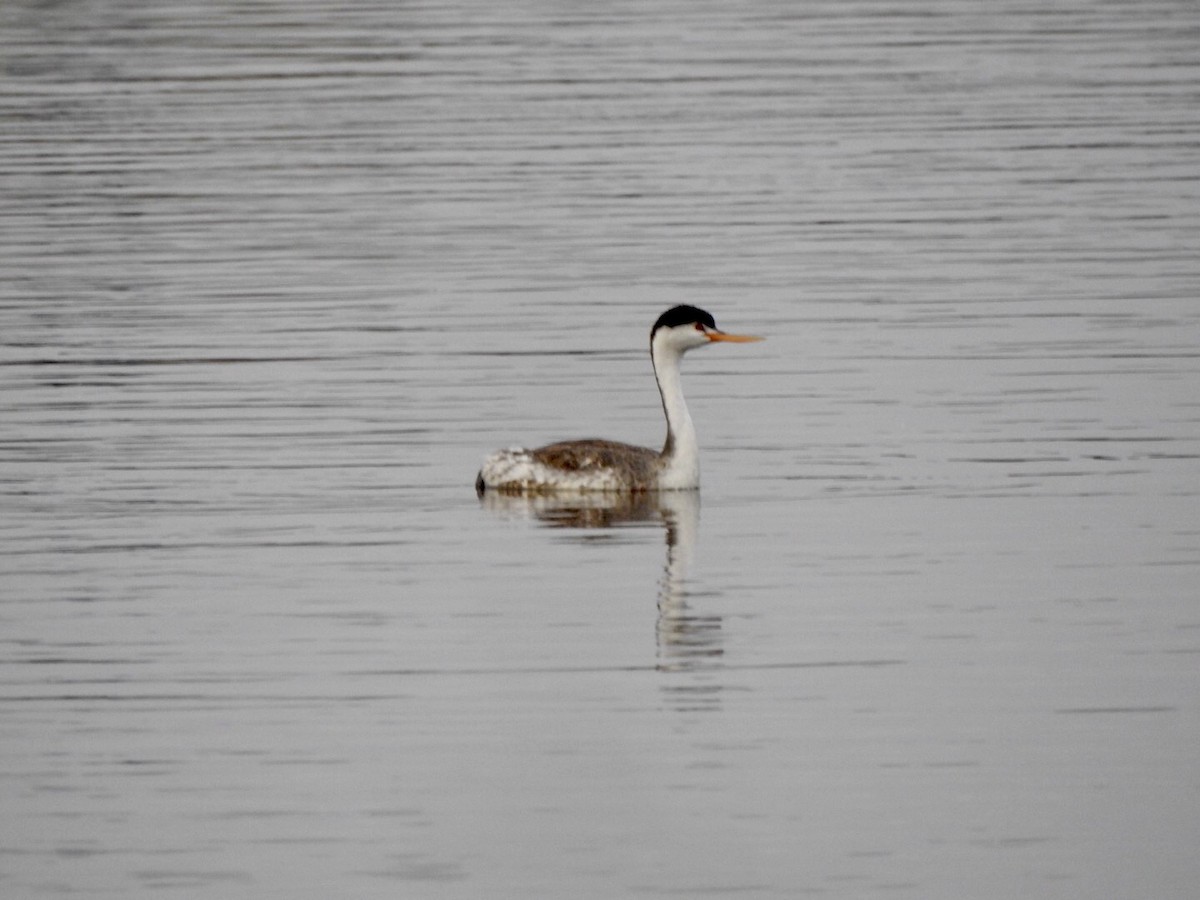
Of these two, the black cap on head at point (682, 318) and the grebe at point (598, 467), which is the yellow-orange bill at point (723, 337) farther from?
the grebe at point (598, 467)

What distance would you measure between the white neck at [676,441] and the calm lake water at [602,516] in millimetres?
211

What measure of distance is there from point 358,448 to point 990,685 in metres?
7.16

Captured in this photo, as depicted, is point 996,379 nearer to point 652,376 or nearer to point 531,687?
point 652,376

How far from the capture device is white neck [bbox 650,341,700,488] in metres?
17.5

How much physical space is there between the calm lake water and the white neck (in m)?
0.21

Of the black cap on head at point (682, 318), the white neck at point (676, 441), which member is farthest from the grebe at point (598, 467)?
the black cap on head at point (682, 318)

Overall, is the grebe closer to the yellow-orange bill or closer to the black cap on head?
the yellow-orange bill

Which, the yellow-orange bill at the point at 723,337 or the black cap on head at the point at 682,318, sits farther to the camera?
the black cap on head at the point at 682,318

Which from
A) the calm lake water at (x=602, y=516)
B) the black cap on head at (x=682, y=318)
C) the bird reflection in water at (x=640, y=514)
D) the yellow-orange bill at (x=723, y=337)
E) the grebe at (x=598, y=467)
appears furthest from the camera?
the black cap on head at (x=682, y=318)

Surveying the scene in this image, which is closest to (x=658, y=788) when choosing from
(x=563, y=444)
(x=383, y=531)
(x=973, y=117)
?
(x=383, y=531)

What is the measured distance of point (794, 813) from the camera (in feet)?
35.5

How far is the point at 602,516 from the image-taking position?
17141mm

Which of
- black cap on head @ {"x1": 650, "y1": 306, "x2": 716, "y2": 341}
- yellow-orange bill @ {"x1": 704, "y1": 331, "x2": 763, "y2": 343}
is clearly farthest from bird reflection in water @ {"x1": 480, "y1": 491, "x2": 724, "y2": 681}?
black cap on head @ {"x1": 650, "y1": 306, "x2": 716, "y2": 341}

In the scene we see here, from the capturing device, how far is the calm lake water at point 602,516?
10828mm
